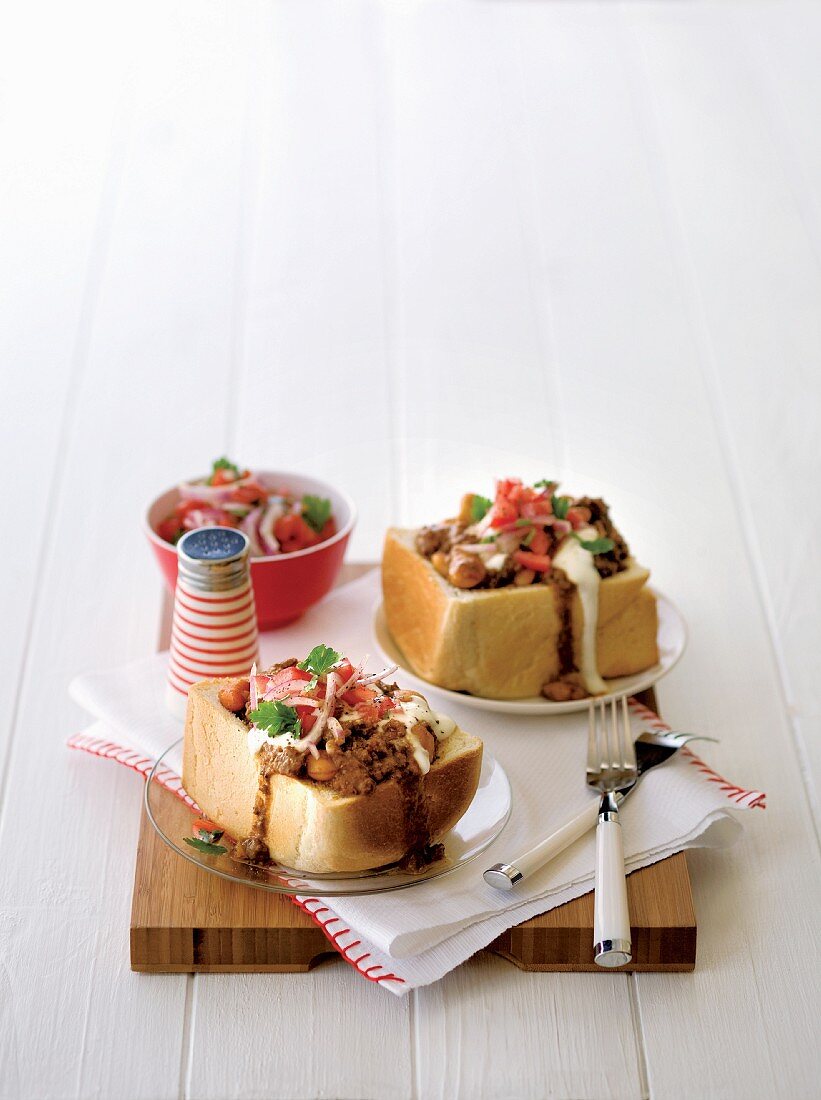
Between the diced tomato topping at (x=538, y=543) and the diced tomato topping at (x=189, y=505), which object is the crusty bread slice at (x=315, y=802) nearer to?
the diced tomato topping at (x=538, y=543)

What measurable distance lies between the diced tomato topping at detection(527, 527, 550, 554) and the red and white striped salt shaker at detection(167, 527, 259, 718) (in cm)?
46

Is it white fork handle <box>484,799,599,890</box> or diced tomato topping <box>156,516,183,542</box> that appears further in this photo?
diced tomato topping <box>156,516,183,542</box>

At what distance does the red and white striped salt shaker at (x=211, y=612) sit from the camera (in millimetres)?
2145

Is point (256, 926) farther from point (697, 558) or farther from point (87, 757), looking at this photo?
point (697, 558)

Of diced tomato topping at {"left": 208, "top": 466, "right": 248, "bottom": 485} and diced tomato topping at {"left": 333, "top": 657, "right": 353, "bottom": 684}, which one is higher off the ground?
diced tomato topping at {"left": 208, "top": 466, "right": 248, "bottom": 485}

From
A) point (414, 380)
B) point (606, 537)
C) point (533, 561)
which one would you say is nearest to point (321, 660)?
point (533, 561)

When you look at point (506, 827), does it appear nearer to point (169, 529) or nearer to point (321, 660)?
point (321, 660)

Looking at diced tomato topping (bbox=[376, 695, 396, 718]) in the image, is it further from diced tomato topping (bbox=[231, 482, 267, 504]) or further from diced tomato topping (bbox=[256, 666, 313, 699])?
diced tomato topping (bbox=[231, 482, 267, 504])

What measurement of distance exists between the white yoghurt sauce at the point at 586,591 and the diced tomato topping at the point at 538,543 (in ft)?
0.08

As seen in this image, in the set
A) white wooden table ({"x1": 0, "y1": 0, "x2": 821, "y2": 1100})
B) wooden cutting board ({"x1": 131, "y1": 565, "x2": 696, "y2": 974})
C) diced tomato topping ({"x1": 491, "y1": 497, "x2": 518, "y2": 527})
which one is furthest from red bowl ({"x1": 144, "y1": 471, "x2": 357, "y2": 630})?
wooden cutting board ({"x1": 131, "y1": 565, "x2": 696, "y2": 974})

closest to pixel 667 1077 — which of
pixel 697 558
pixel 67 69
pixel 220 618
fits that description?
pixel 220 618

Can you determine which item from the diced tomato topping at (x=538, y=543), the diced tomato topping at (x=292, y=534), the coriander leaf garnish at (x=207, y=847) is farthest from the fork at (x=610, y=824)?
the diced tomato topping at (x=292, y=534)

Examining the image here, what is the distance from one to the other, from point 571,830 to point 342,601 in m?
0.79

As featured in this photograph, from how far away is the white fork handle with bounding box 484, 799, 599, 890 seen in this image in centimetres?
181
